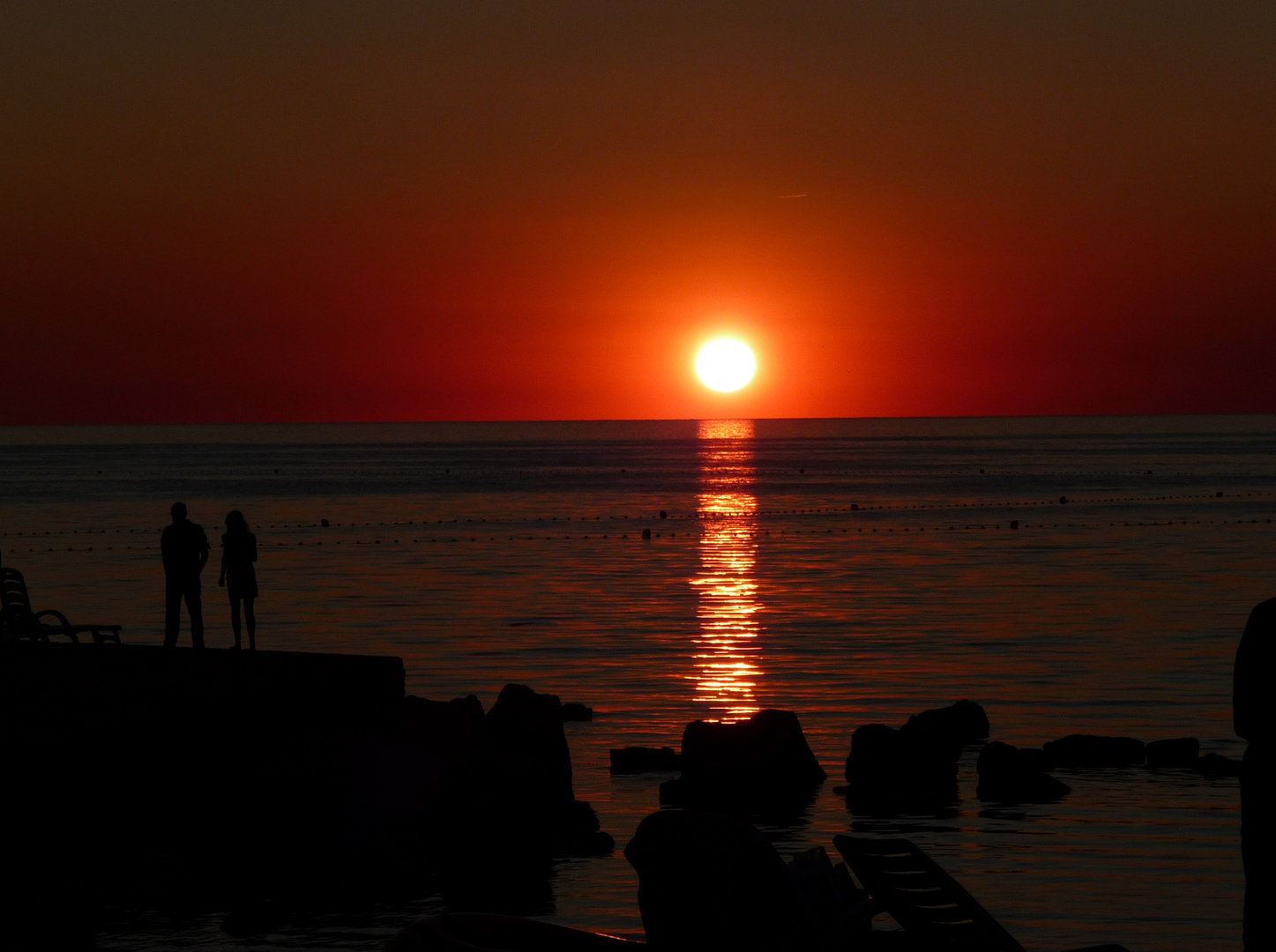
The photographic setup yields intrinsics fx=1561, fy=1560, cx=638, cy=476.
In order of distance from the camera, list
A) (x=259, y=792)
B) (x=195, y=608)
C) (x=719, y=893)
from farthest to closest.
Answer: (x=195, y=608), (x=259, y=792), (x=719, y=893)

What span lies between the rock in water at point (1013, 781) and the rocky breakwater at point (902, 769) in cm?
42

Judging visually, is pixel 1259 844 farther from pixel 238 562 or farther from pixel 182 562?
pixel 238 562

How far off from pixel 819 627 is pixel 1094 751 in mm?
15028

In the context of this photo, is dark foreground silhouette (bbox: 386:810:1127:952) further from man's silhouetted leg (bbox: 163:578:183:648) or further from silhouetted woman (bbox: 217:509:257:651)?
silhouetted woman (bbox: 217:509:257:651)

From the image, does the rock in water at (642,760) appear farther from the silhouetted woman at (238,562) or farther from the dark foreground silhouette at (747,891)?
the dark foreground silhouette at (747,891)

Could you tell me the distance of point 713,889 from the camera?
9805 mm

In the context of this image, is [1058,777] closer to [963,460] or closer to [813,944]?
[813,944]

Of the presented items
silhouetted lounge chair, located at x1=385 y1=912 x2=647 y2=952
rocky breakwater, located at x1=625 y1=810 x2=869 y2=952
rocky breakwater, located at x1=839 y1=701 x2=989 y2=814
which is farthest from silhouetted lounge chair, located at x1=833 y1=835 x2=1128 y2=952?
rocky breakwater, located at x1=839 y1=701 x2=989 y2=814

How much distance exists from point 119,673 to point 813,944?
10493 millimetres

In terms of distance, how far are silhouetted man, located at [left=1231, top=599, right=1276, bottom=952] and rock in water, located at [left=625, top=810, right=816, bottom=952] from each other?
14.2ft

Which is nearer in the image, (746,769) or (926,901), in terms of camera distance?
(926,901)

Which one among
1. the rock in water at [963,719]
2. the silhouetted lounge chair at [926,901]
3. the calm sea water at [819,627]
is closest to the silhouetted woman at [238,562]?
the calm sea water at [819,627]

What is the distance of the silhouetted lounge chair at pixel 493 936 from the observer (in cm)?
837

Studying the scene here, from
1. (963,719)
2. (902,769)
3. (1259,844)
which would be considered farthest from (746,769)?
(1259,844)
